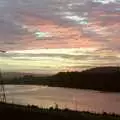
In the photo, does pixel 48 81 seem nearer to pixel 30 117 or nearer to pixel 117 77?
pixel 117 77

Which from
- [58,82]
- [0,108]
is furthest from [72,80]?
[0,108]

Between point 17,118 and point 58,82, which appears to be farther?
point 58,82

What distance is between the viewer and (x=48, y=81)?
86562 mm

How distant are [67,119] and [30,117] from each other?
202 centimetres

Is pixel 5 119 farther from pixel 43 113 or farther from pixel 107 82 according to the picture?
pixel 107 82

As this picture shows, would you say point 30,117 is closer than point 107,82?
Yes

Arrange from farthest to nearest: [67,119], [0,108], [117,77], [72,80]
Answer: [72,80] → [117,77] → [0,108] → [67,119]

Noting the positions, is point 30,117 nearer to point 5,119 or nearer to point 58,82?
point 5,119

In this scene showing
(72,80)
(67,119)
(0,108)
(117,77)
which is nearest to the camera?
(67,119)

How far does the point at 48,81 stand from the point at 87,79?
9.59 metres

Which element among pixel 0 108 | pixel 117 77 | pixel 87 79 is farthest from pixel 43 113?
pixel 87 79

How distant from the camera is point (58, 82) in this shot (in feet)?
295

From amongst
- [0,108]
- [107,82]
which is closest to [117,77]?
[107,82]

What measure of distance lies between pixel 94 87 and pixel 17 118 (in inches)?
2495
